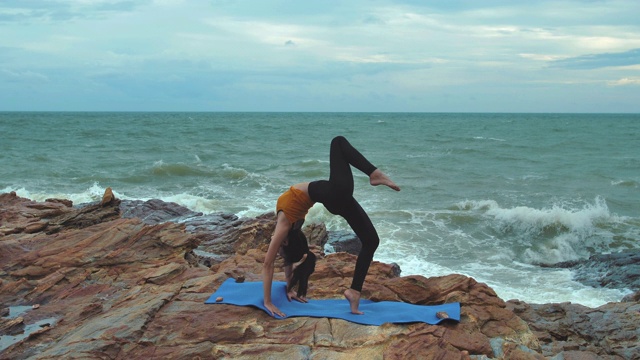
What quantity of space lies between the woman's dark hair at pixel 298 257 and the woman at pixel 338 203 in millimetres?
60

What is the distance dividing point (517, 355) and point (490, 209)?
53.7 ft

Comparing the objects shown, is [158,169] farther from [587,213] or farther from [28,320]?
[28,320]

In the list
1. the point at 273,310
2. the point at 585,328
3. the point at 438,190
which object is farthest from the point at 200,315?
the point at 438,190

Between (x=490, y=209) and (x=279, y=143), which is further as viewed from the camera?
(x=279, y=143)

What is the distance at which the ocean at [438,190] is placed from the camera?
1534cm

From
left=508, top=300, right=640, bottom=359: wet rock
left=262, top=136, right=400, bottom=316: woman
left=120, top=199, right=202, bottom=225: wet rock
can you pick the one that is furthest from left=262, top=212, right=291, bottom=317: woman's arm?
left=120, top=199, right=202, bottom=225: wet rock

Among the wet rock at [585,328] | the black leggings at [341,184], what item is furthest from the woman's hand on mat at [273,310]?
the wet rock at [585,328]

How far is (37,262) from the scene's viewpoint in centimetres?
841

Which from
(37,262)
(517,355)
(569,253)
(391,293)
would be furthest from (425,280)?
(569,253)

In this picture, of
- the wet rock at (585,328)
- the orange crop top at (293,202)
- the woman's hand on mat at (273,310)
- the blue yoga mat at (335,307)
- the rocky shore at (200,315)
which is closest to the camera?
the rocky shore at (200,315)

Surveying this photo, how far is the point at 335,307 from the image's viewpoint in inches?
247

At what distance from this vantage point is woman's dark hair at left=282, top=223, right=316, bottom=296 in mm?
6484

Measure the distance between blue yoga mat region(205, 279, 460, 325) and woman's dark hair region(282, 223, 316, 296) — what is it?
15 centimetres

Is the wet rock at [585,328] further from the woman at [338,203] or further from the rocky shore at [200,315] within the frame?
the woman at [338,203]
